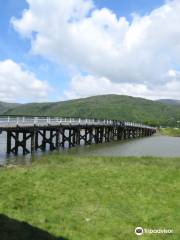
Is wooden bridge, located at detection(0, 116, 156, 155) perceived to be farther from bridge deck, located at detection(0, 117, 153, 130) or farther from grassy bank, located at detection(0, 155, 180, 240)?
grassy bank, located at detection(0, 155, 180, 240)

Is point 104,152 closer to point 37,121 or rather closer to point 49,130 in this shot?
point 49,130

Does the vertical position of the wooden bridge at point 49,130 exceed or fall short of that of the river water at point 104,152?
it exceeds it

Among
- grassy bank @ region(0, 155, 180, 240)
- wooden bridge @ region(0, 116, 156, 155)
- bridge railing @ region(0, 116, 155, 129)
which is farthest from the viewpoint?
wooden bridge @ region(0, 116, 156, 155)

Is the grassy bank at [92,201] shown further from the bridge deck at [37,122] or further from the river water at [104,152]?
the bridge deck at [37,122]

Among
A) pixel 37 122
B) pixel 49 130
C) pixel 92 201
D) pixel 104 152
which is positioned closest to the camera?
pixel 92 201

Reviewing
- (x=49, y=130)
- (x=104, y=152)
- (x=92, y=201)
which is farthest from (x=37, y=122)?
(x=92, y=201)

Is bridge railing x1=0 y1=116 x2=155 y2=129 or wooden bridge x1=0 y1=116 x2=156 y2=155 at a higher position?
bridge railing x1=0 y1=116 x2=155 y2=129

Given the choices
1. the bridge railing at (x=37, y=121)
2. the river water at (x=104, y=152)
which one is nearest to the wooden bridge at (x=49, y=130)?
the bridge railing at (x=37, y=121)

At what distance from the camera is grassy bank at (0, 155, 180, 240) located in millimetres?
12313

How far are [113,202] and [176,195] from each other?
328 centimetres

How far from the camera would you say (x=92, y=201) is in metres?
15.5

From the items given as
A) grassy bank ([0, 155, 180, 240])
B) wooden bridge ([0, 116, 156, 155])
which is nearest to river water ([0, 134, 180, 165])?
wooden bridge ([0, 116, 156, 155])

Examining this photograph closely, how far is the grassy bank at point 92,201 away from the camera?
40.4 ft

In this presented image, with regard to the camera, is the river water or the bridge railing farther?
the bridge railing
